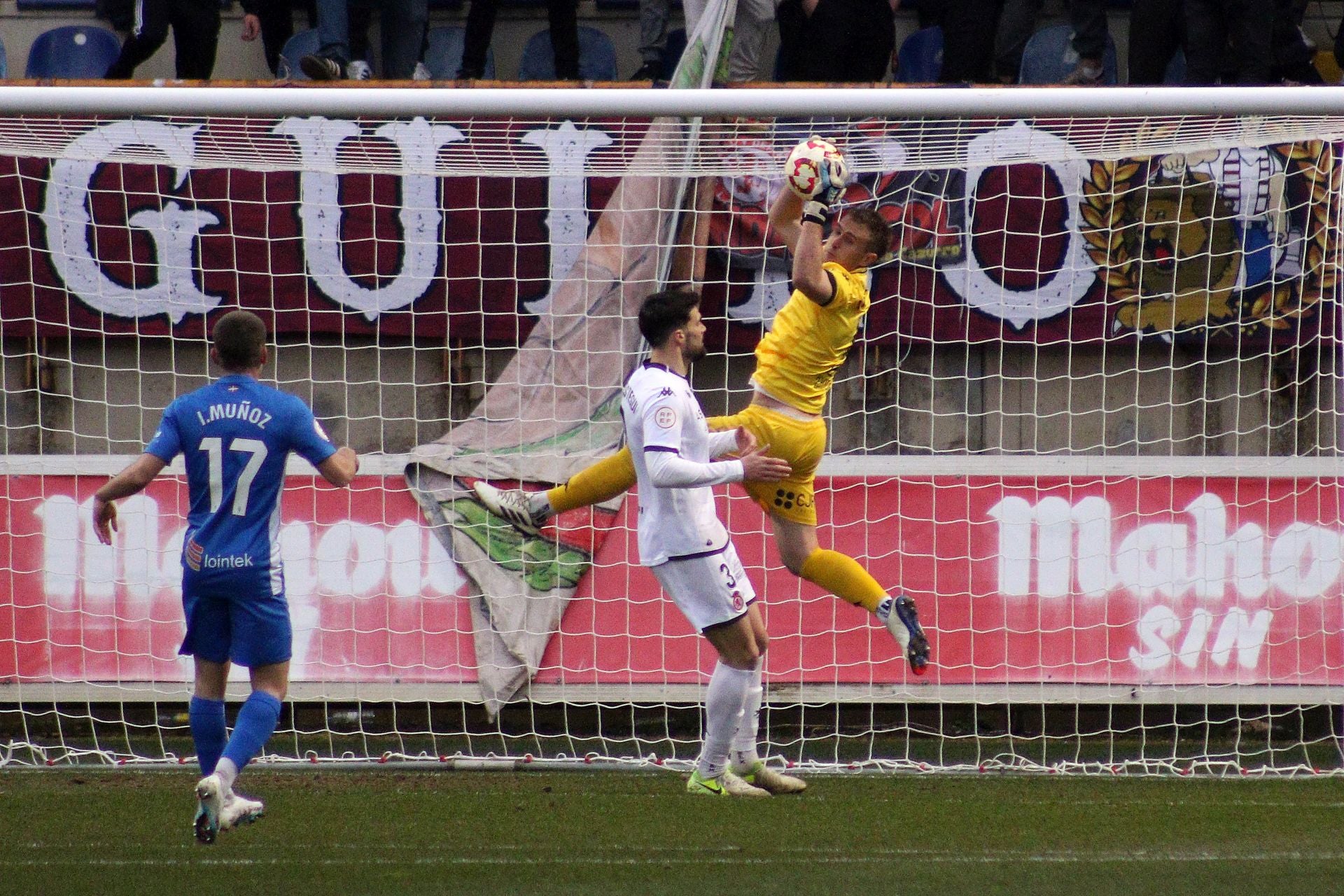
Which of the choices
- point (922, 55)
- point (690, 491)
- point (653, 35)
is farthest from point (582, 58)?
point (690, 491)

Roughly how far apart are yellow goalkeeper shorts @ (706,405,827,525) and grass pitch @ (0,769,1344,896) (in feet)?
3.75

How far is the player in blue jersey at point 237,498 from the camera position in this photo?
13.9 feet

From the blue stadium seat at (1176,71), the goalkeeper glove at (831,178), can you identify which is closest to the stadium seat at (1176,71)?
the blue stadium seat at (1176,71)

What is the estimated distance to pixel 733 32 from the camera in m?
7.09

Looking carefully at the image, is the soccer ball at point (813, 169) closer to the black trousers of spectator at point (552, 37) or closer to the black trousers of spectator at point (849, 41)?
the black trousers of spectator at point (849, 41)

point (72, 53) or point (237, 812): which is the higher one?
point (72, 53)

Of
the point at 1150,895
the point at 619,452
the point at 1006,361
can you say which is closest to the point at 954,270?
the point at 1006,361

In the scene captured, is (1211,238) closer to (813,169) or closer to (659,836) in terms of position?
(813,169)

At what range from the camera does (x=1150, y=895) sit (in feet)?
12.8

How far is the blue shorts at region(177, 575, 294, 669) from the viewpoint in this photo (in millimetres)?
4266

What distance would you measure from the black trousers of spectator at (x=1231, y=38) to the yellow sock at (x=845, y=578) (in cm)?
363

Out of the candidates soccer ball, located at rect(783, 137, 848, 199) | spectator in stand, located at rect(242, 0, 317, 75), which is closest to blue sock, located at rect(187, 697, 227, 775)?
soccer ball, located at rect(783, 137, 848, 199)

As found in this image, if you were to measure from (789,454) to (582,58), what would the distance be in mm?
3716

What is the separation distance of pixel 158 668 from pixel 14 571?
864 mm
